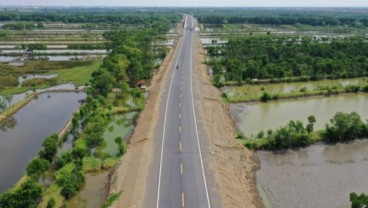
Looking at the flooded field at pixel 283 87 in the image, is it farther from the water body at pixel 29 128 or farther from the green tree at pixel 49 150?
the green tree at pixel 49 150

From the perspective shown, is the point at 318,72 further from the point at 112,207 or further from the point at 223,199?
the point at 112,207

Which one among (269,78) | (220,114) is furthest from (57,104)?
(269,78)

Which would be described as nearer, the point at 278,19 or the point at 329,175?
the point at 329,175

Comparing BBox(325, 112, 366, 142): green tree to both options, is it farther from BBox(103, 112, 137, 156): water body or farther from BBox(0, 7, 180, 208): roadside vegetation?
BBox(103, 112, 137, 156): water body

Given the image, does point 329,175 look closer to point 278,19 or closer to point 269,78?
point 269,78

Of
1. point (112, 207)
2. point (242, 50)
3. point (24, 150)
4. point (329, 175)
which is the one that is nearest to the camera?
point (112, 207)

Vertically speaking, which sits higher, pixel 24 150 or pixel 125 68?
pixel 125 68

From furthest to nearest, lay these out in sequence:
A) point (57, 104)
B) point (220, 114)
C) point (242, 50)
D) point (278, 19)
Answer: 1. point (278, 19)
2. point (242, 50)
3. point (57, 104)
4. point (220, 114)
